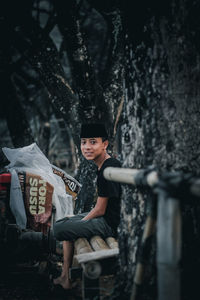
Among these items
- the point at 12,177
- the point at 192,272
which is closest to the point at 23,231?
the point at 12,177

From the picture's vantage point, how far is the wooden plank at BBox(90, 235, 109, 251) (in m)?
2.98

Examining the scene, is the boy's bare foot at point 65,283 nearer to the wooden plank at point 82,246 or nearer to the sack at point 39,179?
the wooden plank at point 82,246

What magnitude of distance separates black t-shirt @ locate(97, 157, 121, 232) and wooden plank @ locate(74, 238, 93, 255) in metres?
0.35

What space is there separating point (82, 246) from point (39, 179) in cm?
125

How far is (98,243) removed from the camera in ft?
10.2

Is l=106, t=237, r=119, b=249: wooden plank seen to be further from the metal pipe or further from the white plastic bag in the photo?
the white plastic bag

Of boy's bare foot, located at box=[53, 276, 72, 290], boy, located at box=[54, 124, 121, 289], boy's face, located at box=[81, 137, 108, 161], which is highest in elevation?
boy's face, located at box=[81, 137, 108, 161]

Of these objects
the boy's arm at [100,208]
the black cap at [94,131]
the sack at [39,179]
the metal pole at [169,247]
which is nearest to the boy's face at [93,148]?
the black cap at [94,131]

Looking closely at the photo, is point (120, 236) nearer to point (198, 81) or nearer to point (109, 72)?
point (198, 81)

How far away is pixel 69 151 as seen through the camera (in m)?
18.4

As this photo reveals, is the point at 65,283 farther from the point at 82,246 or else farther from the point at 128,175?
the point at 128,175

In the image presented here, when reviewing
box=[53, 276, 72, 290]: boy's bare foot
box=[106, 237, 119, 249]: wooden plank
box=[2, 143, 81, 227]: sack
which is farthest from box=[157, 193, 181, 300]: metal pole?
box=[2, 143, 81, 227]: sack

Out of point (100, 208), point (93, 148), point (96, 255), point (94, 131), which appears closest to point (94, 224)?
point (100, 208)

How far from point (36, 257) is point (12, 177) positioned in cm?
112
